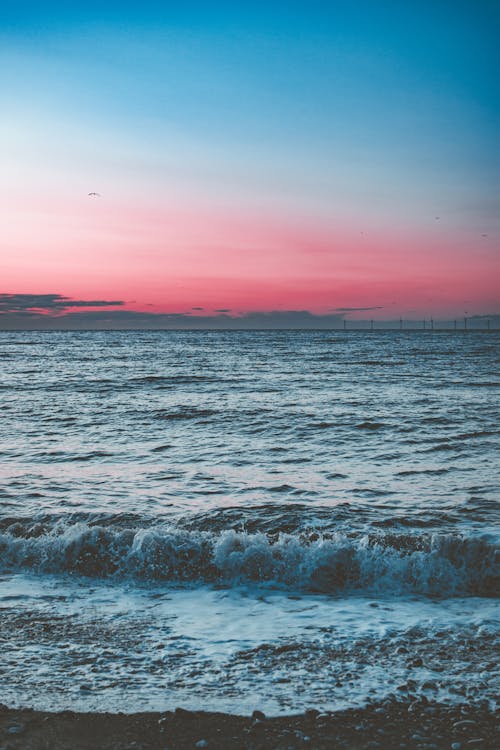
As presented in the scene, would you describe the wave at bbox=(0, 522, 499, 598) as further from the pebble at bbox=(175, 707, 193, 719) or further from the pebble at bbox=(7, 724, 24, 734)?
the pebble at bbox=(7, 724, 24, 734)

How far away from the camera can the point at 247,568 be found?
7.82 m

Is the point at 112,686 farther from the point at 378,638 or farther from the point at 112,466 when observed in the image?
the point at 112,466

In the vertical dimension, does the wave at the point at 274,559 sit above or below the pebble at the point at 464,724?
below

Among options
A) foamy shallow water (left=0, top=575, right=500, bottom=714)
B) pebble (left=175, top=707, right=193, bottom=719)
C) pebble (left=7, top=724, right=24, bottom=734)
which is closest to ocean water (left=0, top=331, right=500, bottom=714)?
foamy shallow water (left=0, top=575, right=500, bottom=714)

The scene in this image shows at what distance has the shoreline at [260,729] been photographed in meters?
4.00

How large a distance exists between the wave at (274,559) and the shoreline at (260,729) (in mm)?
2827

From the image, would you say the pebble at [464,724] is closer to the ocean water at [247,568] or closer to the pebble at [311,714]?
the ocean water at [247,568]

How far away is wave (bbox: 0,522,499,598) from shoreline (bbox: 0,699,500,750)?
2827 mm

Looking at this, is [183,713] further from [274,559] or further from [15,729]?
[274,559]

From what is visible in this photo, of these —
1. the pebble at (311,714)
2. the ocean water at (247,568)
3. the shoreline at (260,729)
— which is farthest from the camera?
the ocean water at (247,568)

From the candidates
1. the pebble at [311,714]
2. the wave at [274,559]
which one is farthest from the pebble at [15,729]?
the wave at [274,559]

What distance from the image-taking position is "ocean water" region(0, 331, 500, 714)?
4.92 meters

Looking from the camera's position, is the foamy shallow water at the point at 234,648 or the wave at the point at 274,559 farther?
the wave at the point at 274,559

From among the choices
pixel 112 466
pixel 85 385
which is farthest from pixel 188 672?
pixel 85 385
